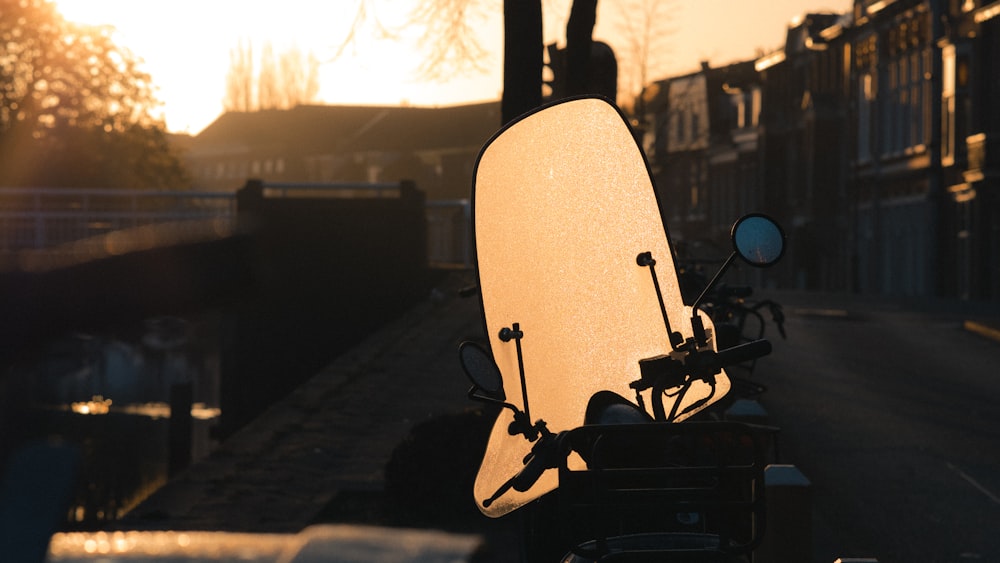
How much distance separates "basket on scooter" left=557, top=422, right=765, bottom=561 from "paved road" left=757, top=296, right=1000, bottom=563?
202 inches

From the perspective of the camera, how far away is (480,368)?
424cm

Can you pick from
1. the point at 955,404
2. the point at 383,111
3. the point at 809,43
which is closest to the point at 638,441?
the point at 955,404

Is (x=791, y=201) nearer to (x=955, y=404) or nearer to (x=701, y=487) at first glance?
(x=955, y=404)

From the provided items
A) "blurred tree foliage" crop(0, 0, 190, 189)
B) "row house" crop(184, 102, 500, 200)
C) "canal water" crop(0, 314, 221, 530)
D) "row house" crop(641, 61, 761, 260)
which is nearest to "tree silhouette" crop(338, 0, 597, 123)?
"canal water" crop(0, 314, 221, 530)

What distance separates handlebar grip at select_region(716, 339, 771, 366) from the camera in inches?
158

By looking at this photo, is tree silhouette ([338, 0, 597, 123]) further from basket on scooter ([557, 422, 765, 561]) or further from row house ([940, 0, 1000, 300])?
row house ([940, 0, 1000, 300])

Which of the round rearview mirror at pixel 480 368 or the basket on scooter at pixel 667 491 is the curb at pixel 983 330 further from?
the basket on scooter at pixel 667 491

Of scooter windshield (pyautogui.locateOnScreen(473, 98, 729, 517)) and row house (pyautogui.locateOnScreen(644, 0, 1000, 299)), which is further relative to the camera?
row house (pyautogui.locateOnScreen(644, 0, 1000, 299))

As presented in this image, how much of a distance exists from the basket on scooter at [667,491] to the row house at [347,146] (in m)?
98.3

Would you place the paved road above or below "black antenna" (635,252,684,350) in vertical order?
below

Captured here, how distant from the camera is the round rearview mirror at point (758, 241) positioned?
417 cm

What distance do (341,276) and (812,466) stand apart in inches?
593

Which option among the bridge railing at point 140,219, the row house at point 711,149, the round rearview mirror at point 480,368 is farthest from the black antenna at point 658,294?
the row house at point 711,149

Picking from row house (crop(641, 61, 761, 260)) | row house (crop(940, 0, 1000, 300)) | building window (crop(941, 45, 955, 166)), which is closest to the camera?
row house (crop(940, 0, 1000, 300))
